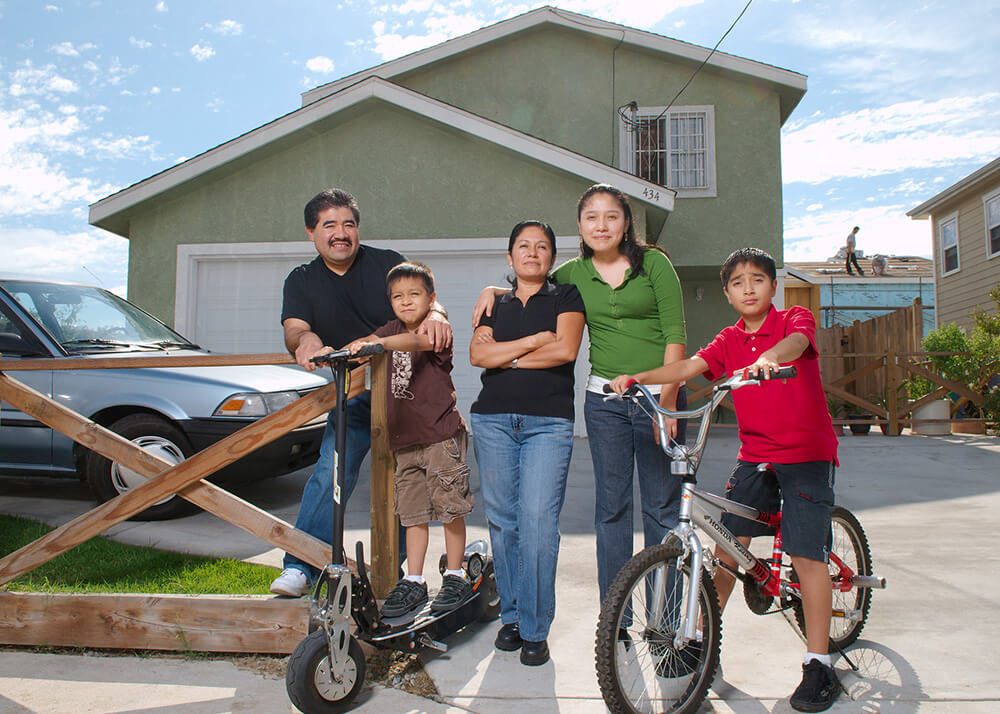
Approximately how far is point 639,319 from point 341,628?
61.6 inches

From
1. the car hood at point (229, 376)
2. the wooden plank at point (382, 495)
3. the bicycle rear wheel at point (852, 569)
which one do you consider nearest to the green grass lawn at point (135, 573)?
the wooden plank at point (382, 495)

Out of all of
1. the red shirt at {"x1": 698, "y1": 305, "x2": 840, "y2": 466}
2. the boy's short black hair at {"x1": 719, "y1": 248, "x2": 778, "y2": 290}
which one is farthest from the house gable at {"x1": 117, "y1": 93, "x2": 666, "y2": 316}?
the red shirt at {"x1": 698, "y1": 305, "x2": 840, "y2": 466}

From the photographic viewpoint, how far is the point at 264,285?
9.75m

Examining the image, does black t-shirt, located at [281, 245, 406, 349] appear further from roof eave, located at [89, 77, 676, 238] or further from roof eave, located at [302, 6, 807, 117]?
roof eave, located at [302, 6, 807, 117]

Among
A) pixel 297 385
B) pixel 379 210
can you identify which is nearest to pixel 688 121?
pixel 379 210

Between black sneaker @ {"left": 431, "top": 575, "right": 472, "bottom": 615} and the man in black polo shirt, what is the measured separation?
68 cm

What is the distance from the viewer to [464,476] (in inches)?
121

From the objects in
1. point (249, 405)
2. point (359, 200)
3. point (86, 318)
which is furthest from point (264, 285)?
point (249, 405)

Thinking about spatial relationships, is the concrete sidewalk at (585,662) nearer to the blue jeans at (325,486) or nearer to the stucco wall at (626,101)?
the blue jeans at (325,486)

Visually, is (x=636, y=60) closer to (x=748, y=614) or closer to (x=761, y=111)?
(x=761, y=111)

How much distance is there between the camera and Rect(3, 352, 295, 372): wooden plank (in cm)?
299

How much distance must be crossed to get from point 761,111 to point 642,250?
35.3ft

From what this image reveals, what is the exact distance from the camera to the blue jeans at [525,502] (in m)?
2.87

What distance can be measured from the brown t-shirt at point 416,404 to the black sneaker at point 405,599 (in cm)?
55
